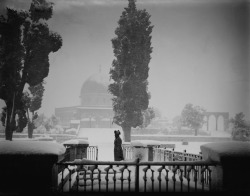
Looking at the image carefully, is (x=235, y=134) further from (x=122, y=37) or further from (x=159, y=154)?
(x=159, y=154)

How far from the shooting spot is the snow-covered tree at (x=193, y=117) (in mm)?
58000

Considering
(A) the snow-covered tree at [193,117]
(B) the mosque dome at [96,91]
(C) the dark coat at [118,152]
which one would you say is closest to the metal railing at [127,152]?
(C) the dark coat at [118,152]

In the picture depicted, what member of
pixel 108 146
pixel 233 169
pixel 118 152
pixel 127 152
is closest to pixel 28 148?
Result: pixel 233 169

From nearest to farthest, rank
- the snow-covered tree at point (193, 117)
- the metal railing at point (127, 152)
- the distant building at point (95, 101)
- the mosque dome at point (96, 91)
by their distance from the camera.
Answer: the metal railing at point (127, 152)
the snow-covered tree at point (193, 117)
the distant building at point (95, 101)
the mosque dome at point (96, 91)

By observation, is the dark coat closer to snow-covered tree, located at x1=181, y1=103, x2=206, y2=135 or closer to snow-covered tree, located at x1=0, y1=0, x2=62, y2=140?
snow-covered tree, located at x1=0, y1=0, x2=62, y2=140

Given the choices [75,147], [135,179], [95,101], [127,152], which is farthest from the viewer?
[95,101]

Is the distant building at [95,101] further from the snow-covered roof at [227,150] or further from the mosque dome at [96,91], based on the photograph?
the snow-covered roof at [227,150]

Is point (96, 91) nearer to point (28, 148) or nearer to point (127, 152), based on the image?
point (127, 152)

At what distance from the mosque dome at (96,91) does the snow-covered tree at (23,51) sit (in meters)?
54.6

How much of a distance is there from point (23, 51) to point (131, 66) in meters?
10.2

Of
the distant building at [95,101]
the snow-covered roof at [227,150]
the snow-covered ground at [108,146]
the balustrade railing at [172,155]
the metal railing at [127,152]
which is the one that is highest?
the distant building at [95,101]

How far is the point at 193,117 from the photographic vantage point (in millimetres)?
58312

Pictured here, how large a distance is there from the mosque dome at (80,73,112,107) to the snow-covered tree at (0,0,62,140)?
54.6 m

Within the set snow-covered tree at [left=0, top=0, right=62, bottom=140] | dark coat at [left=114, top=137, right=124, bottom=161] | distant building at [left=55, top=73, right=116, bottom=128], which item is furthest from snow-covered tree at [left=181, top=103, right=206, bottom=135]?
dark coat at [left=114, top=137, right=124, bottom=161]
